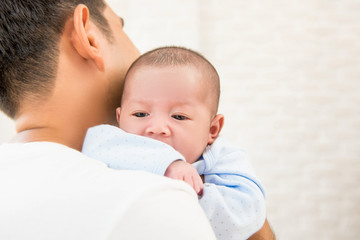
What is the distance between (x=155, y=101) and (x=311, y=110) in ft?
6.78

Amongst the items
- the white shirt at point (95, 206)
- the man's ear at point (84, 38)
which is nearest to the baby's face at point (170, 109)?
the man's ear at point (84, 38)

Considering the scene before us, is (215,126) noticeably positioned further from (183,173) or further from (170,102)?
(183,173)

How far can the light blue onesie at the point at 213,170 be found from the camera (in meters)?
0.80

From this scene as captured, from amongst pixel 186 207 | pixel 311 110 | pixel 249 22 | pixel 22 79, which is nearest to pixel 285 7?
pixel 249 22

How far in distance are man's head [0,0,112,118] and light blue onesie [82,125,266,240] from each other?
0.17m

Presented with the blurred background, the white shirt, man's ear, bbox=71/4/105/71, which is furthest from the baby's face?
the blurred background

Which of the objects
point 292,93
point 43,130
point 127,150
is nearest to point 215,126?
point 127,150

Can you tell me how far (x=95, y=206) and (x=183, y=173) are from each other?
9.4 inches

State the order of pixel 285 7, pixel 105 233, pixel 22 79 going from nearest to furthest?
pixel 105 233 → pixel 22 79 → pixel 285 7

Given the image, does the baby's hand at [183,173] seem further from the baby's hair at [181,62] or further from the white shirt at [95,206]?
the baby's hair at [181,62]

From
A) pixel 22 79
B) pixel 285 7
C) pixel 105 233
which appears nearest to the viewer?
pixel 105 233

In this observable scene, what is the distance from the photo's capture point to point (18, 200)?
1.92 ft

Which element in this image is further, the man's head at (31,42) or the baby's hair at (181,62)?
the baby's hair at (181,62)

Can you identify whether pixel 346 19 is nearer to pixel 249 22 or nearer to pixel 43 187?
pixel 249 22
